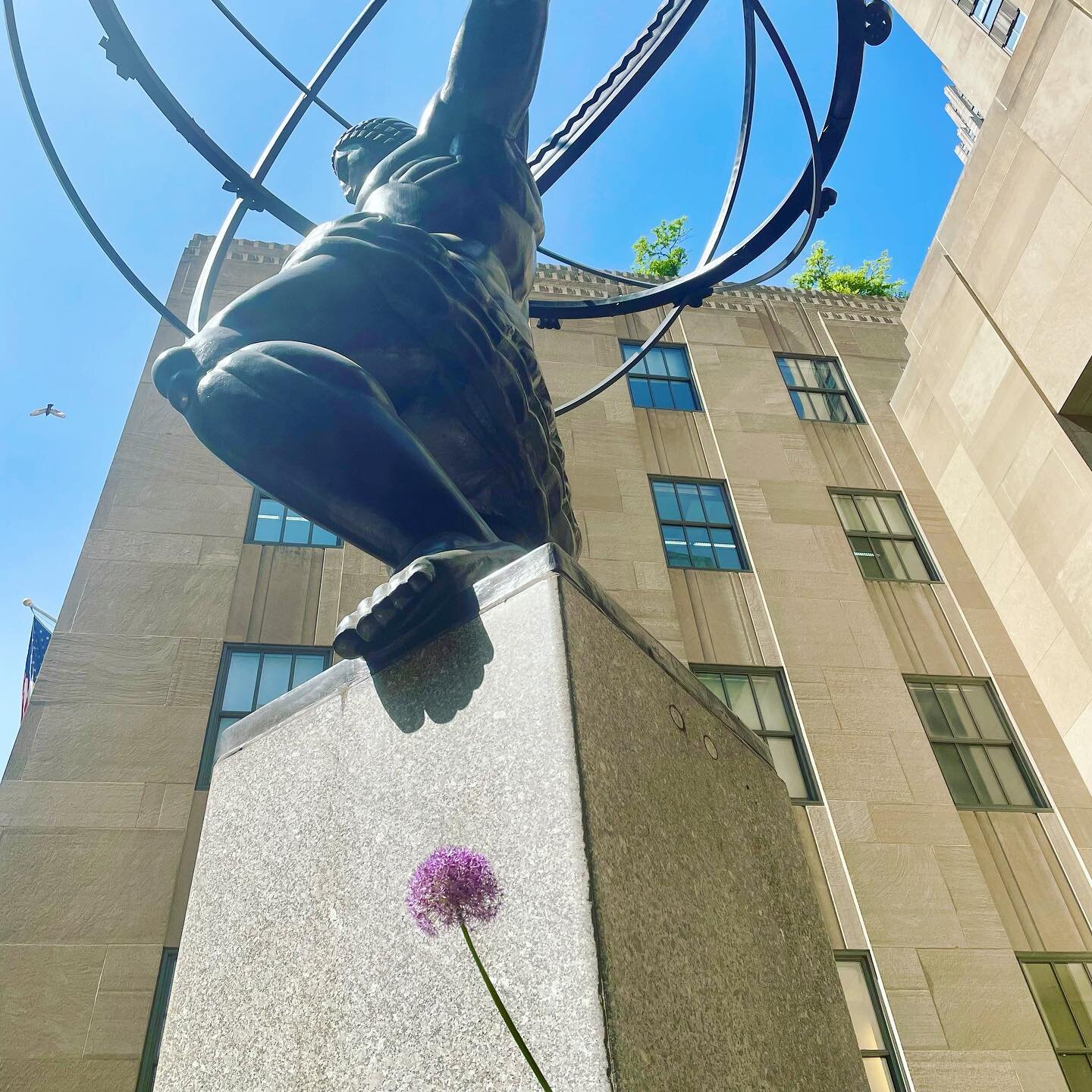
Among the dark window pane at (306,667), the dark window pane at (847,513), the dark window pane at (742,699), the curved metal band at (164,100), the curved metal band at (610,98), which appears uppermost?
the dark window pane at (847,513)

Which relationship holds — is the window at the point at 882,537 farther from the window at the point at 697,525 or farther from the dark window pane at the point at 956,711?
the dark window pane at the point at 956,711

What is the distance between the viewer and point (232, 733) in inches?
116

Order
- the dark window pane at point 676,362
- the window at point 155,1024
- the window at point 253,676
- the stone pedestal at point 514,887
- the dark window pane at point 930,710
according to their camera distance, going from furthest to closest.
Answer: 1. the dark window pane at point 676,362
2. the dark window pane at point 930,710
3. the window at point 253,676
4. the window at point 155,1024
5. the stone pedestal at point 514,887

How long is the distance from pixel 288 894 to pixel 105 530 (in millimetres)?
11130

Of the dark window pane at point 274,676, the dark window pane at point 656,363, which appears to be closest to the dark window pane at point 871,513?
the dark window pane at point 656,363

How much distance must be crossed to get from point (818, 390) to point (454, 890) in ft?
57.0

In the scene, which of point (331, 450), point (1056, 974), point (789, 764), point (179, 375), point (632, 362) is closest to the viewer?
point (331, 450)

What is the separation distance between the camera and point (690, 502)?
14844 millimetres

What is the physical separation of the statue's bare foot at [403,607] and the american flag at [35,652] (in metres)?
9.69

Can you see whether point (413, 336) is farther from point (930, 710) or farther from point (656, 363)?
point (656, 363)

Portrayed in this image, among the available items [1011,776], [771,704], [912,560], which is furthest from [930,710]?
[912,560]

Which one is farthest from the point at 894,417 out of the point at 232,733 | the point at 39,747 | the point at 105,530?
the point at 232,733

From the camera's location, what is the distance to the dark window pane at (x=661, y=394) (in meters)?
16.7

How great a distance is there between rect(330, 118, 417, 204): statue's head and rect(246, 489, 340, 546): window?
26.6 ft
